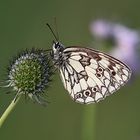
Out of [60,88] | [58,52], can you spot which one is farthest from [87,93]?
[60,88]

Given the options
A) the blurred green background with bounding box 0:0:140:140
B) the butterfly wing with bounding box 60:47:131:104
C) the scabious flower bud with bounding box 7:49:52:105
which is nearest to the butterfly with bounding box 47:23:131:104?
the butterfly wing with bounding box 60:47:131:104

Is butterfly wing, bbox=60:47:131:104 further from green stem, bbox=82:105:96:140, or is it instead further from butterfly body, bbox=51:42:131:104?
green stem, bbox=82:105:96:140

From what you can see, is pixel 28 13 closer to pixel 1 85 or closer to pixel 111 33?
pixel 111 33

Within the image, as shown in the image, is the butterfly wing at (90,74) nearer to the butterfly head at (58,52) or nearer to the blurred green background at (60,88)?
the butterfly head at (58,52)

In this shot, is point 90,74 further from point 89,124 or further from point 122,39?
point 122,39

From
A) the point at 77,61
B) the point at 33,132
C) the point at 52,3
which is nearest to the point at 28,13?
the point at 52,3
